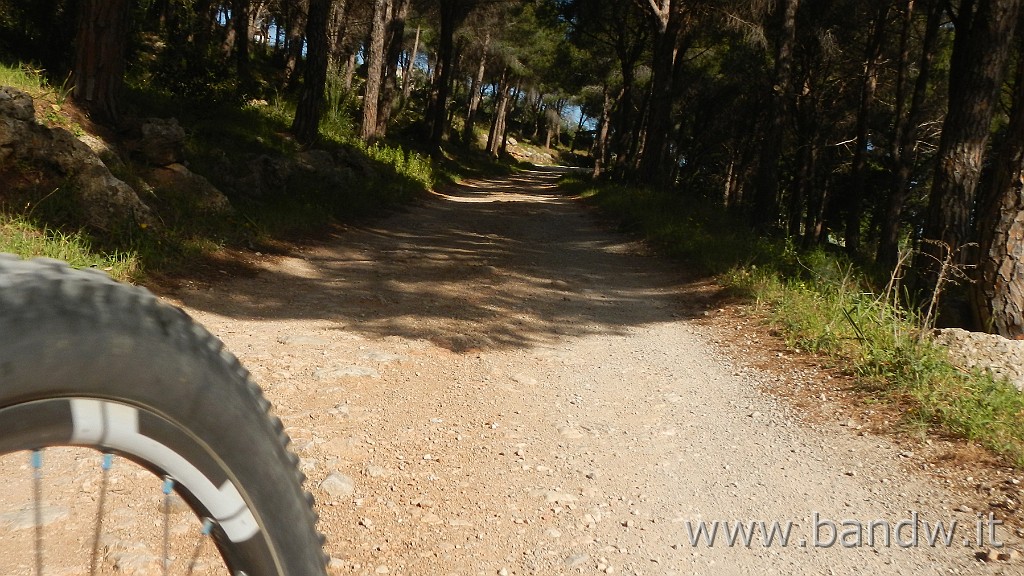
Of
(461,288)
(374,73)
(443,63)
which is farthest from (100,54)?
(443,63)

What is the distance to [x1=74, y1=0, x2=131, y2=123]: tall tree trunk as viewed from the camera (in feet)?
25.6

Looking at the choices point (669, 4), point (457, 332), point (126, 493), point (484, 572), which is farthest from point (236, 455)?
point (669, 4)

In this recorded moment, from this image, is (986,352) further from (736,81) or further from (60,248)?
(736,81)

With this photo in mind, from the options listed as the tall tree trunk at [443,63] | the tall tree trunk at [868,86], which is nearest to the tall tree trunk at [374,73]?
the tall tree trunk at [443,63]

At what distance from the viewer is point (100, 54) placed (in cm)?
800

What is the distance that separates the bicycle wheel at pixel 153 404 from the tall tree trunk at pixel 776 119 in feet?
41.7

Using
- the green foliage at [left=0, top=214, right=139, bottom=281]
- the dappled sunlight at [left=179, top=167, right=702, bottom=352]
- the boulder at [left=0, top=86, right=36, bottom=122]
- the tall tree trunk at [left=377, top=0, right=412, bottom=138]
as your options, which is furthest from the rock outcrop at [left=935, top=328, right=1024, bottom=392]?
the tall tree trunk at [left=377, top=0, right=412, bottom=138]

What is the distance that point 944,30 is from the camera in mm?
17109

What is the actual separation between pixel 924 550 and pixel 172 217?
23.2 feet

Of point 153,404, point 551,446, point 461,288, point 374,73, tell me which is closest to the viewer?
point 153,404

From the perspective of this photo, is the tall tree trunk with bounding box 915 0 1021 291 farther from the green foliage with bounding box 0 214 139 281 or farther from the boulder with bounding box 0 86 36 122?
the boulder with bounding box 0 86 36 122

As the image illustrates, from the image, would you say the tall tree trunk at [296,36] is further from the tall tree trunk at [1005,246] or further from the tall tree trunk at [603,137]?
the tall tree trunk at [1005,246]

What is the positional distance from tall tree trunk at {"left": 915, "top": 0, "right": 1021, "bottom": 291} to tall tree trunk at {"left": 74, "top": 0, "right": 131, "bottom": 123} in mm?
8577

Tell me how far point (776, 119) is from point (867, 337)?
362 inches
